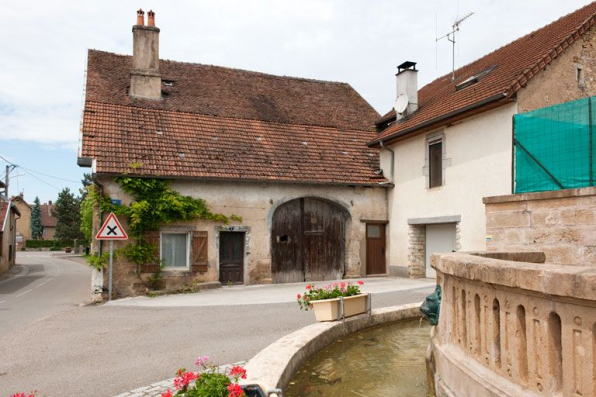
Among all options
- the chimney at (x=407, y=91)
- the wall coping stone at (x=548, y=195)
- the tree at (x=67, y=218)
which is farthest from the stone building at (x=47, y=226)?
the wall coping stone at (x=548, y=195)

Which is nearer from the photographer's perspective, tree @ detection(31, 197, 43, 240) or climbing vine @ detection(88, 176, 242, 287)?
climbing vine @ detection(88, 176, 242, 287)

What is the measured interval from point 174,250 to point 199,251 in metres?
0.73

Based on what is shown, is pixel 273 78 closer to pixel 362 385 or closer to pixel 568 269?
pixel 362 385

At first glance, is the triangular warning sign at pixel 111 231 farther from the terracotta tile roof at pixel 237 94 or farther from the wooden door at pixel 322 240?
the wooden door at pixel 322 240

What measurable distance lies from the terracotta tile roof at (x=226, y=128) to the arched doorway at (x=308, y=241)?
1.14 m

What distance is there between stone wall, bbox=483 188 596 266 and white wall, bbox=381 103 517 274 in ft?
16.9

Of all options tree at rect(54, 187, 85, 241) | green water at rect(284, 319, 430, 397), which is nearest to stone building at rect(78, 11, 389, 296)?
green water at rect(284, 319, 430, 397)

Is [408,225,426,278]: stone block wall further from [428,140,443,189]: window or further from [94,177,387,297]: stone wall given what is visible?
[428,140,443,189]: window

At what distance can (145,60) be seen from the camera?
17.0 m

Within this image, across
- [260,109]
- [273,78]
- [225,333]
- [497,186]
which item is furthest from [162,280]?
[273,78]

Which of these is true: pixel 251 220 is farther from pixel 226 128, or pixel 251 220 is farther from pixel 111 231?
pixel 111 231

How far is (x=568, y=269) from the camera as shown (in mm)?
2650

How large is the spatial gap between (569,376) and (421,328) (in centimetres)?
514

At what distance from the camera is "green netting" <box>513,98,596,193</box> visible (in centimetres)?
745
